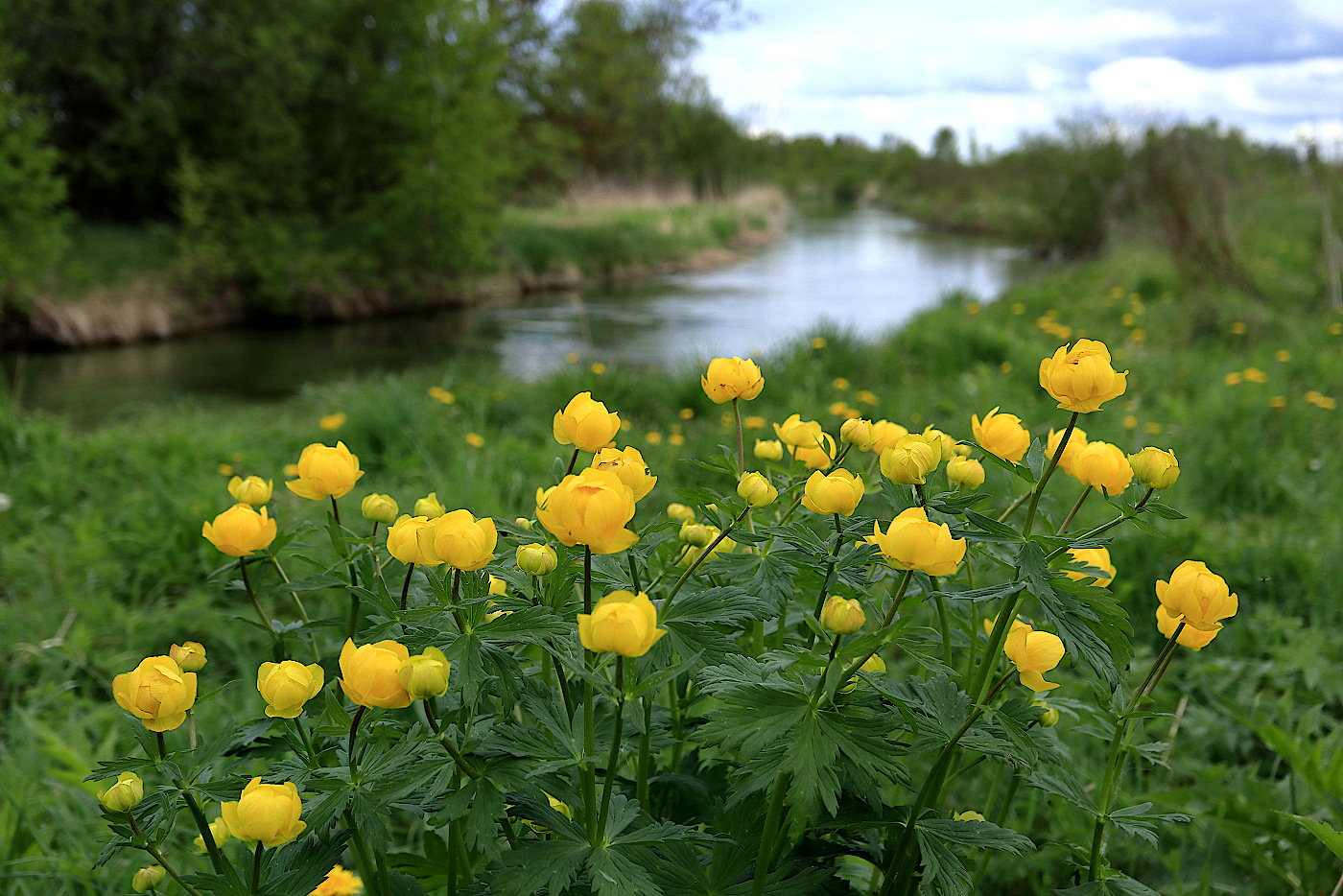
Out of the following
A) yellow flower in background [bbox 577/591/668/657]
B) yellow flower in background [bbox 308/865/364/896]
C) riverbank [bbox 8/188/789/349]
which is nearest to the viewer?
yellow flower in background [bbox 577/591/668/657]

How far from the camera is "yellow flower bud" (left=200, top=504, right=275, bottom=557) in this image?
0.73 meters

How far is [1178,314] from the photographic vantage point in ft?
16.2

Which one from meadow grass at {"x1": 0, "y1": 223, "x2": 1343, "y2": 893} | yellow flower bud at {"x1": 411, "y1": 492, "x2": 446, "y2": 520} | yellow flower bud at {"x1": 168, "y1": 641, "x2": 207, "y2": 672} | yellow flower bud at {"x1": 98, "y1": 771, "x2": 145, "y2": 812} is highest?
yellow flower bud at {"x1": 411, "y1": 492, "x2": 446, "y2": 520}

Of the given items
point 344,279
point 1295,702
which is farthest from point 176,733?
point 344,279

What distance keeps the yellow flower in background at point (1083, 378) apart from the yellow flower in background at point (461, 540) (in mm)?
418

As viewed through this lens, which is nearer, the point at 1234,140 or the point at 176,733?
the point at 176,733

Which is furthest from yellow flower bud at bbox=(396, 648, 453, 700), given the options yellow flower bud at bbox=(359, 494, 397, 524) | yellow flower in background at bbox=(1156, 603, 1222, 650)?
yellow flower in background at bbox=(1156, 603, 1222, 650)

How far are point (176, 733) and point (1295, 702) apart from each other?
2.17 metres

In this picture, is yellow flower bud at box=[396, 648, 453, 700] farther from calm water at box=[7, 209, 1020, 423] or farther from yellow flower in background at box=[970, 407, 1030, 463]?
calm water at box=[7, 209, 1020, 423]

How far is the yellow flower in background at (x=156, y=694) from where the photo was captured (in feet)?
2.03

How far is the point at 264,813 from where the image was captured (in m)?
0.56

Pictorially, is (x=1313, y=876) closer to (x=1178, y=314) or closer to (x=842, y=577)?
(x=842, y=577)

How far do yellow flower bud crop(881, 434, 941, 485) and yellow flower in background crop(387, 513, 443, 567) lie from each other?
350 mm

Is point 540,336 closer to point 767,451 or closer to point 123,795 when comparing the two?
point 767,451
